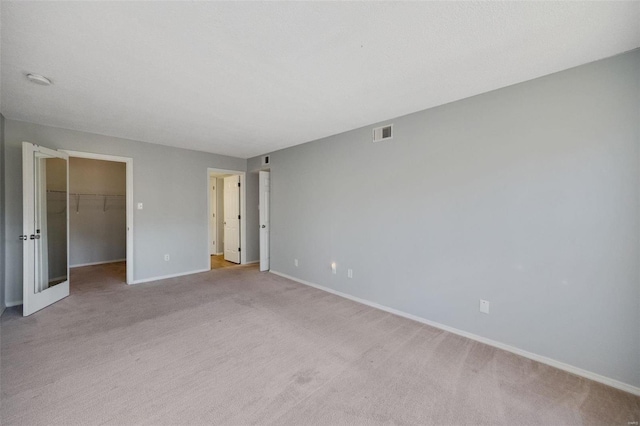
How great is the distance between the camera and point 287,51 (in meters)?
1.87

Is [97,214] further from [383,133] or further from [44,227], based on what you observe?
[383,133]

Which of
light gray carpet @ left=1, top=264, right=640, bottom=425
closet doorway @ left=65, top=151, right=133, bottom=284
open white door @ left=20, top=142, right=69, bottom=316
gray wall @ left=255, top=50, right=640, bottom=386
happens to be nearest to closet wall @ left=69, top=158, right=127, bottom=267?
closet doorway @ left=65, top=151, right=133, bottom=284

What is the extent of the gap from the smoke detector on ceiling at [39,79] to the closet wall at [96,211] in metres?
4.55

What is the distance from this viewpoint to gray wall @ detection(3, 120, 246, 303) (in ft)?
11.1

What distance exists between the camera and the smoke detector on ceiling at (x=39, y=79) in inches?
87.7

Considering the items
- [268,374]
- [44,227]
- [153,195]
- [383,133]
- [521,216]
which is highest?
[383,133]

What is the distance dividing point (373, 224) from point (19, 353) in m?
3.86

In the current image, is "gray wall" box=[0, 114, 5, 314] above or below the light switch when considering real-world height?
above

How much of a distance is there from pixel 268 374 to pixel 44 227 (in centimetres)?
390

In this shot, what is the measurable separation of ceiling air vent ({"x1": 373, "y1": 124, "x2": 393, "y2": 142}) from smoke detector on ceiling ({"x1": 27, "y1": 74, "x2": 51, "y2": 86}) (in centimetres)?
348

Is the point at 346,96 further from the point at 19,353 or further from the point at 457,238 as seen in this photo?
the point at 19,353

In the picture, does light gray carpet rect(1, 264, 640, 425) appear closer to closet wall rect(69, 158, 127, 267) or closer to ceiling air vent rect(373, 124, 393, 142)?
ceiling air vent rect(373, 124, 393, 142)

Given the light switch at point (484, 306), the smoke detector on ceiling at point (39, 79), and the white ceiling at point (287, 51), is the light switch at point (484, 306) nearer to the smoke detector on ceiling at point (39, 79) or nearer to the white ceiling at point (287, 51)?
the white ceiling at point (287, 51)

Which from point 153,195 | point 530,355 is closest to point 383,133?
point 530,355
